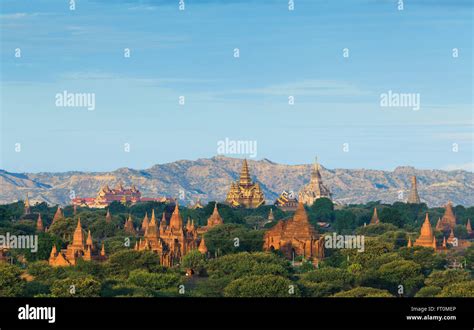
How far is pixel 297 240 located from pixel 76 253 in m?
28.5

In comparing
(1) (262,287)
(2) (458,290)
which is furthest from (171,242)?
(2) (458,290)

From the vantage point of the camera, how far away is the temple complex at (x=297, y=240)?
164 meters

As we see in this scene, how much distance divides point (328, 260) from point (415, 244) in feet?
58.1

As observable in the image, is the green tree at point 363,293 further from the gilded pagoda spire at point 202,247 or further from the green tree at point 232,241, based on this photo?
the green tree at point 232,241

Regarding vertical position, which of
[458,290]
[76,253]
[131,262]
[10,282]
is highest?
[76,253]

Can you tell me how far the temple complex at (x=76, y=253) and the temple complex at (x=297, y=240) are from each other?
21.3 metres

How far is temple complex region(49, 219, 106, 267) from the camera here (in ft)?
469

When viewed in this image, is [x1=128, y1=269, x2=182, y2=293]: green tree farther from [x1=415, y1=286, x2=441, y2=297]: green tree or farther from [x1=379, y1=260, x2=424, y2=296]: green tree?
[x1=415, y1=286, x2=441, y2=297]: green tree

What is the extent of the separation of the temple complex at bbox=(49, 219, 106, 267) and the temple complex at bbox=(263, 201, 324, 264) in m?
21.3

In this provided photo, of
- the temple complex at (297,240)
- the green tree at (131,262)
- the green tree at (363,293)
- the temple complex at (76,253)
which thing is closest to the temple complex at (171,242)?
the temple complex at (76,253)

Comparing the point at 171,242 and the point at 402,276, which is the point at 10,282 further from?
the point at 171,242

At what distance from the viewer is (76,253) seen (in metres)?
146

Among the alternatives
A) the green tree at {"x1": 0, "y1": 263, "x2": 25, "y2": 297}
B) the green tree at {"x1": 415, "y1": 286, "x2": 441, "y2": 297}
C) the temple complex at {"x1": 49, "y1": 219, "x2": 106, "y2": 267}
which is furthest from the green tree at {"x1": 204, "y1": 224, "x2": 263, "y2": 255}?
the green tree at {"x1": 415, "y1": 286, "x2": 441, "y2": 297}
